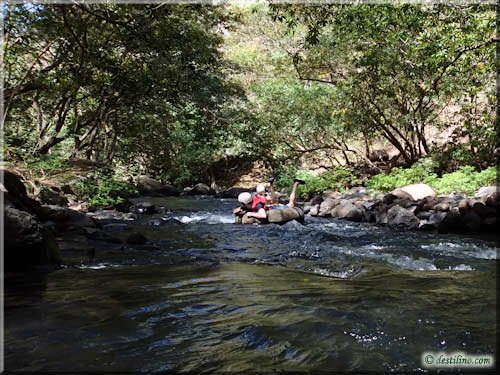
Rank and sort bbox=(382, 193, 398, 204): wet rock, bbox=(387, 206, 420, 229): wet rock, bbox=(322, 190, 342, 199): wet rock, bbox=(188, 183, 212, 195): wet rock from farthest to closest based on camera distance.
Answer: bbox=(188, 183, 212, 195): wet rock < bbox=(322, 190, 342, 199): wet rock < bbox=(382, 193, 398, 204): wet rock < bbox=(387, 206, 420, 229): wet rock

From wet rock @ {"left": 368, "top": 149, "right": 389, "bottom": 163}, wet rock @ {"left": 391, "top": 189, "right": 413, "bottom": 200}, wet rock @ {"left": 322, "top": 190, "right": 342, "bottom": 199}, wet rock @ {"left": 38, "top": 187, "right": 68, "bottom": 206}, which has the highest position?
wet rock @ {"left": 368, "top": 149, "right": 389, "bottom": 163}

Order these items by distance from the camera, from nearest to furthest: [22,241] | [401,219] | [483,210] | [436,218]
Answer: [22,241] → [483,210] → [436,218] → [401,219]

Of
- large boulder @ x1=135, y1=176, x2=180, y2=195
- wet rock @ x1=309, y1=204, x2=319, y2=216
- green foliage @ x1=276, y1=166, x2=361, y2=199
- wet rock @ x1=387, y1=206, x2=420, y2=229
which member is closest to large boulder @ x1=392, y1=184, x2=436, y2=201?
wet rock @ x1=387, y1=206, x2=420, y2=229

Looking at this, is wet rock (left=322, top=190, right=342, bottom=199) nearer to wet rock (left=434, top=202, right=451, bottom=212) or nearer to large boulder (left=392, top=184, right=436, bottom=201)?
large boulder (left=392, top=184, right=436, bottom=201)

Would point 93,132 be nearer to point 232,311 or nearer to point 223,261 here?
Result: point 223,261

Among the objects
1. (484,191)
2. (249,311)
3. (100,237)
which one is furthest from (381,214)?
(249,311)

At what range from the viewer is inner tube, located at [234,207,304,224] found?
10055mm

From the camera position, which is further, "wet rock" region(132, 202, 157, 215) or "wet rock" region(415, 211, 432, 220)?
"wet rock" region(132, 202, 157, 215)

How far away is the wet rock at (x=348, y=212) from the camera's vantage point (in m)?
11.4

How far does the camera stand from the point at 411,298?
152 inches

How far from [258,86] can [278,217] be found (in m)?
10.1

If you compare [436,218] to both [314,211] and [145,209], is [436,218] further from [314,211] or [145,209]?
[145,209]

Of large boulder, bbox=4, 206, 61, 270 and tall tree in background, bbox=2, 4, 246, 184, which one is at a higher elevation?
tall tree in background, bbox=2, 4, 246, 184

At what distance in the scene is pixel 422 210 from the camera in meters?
10.5
